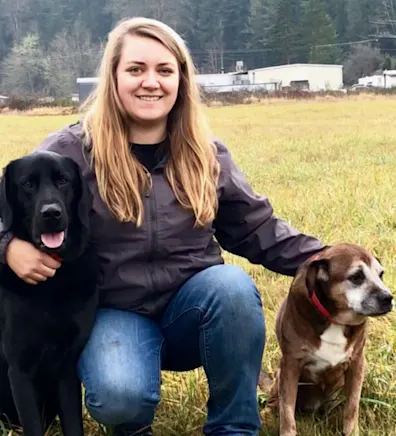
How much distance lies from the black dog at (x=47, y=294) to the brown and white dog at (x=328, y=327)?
822 mm

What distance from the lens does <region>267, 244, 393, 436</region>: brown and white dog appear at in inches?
114

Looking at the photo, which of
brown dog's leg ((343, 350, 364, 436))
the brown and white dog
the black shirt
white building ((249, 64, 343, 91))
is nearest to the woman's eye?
the black shirt

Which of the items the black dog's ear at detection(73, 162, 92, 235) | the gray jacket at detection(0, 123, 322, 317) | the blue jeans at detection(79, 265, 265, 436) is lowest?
the blue jeans at detection(79, 265, 265, 436)

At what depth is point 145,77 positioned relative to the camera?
3.01 m

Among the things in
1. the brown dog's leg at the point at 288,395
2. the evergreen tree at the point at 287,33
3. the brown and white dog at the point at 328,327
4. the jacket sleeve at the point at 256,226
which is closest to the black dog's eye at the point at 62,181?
the jacket sleeve at the point at 256,226

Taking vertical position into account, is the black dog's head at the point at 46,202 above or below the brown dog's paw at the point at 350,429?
above

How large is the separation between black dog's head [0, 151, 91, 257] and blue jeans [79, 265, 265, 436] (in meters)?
0.40

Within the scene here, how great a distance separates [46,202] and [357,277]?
1.22 metres

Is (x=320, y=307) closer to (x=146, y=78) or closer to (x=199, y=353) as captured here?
(x=199, y=353)

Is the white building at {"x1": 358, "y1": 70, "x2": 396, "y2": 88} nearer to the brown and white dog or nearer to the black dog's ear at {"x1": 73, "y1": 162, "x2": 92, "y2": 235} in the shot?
the brown and white dog

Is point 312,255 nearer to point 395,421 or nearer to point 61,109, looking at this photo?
point 395,421

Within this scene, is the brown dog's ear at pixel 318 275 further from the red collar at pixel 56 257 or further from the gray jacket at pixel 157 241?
the red collar at pixel 56 257

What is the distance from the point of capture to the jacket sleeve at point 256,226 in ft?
10.4

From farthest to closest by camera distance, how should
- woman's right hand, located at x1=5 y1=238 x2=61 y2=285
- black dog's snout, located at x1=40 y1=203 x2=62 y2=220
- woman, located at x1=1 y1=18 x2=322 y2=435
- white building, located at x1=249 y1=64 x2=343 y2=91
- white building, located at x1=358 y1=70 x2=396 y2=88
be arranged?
white building, located at x1=249 y1=64 x2=343 y2=91 < white building, located at x1=358 y1=70 x2=396 y2=88 < woman, located at x1=1 y1=18 x2=322 y2=435 < woman's right hand, located at x1=5 y1=238 x2=61 y2=285 < black dog's snout, located at x1=40 y1=203 x2=62 y2=220
